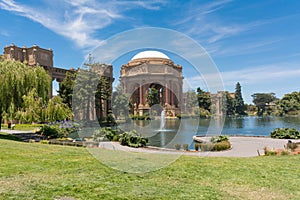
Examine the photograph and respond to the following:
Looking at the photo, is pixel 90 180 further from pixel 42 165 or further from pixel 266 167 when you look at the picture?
pixel 266 167

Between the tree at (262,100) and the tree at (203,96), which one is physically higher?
the tree at (262,100)

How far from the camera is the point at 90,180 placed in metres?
5.64

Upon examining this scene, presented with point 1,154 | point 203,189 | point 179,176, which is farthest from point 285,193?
point 1,154

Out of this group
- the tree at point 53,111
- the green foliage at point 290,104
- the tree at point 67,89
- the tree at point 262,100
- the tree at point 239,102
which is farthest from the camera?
the tree at point 262,100

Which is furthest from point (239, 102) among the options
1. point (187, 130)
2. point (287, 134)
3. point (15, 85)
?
point (15, 85)

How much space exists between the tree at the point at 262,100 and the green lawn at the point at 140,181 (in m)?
109

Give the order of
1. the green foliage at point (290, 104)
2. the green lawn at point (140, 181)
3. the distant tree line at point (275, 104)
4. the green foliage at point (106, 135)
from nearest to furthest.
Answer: the green lawn at point (140, 181), the green foliage at point (106, 135), the green foliage at point (290, 104), the distant tree line at point (275, 104)

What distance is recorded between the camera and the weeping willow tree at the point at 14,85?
15.7 meters

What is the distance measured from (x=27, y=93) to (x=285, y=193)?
50.9ft

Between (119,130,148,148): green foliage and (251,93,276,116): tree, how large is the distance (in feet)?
336

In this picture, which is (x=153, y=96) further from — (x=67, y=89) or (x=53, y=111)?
(x=53, y=111)

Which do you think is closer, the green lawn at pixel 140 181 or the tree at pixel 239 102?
the green lawn at pixel 140 181

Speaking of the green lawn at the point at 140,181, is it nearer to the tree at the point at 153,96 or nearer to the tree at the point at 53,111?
the tree at the point at 53,111

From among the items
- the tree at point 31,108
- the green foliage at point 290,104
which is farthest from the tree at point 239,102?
the tree at point 31,108
